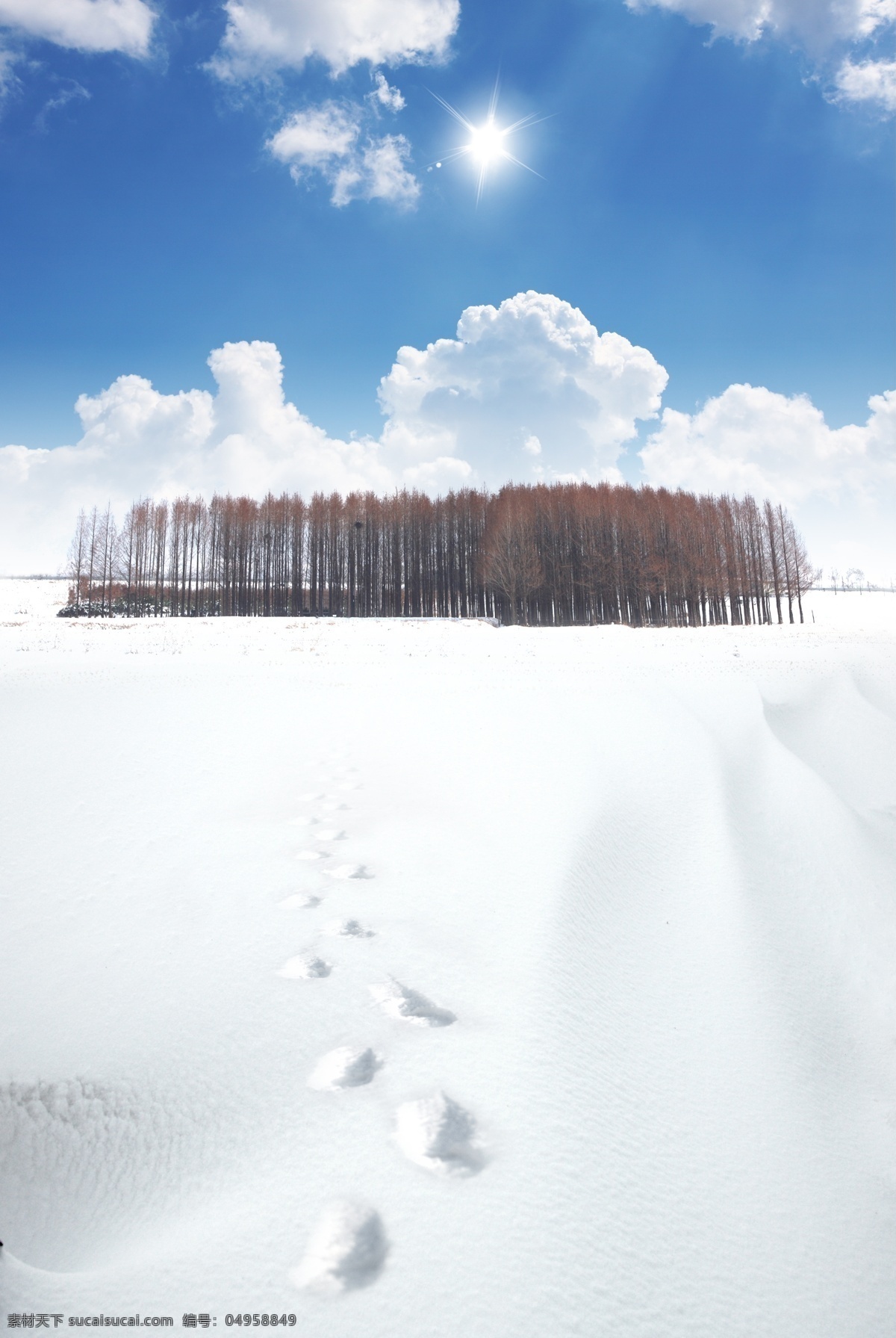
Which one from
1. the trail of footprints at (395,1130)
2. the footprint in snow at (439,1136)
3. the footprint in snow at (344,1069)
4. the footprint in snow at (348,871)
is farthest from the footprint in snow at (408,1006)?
the footprint in snow at (348,871)

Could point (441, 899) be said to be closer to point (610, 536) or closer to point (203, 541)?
point (610, 536)

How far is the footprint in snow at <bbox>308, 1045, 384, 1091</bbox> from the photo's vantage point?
2.20 meters

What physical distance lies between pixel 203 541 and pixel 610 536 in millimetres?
30415

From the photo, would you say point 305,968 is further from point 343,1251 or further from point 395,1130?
point 343,1251

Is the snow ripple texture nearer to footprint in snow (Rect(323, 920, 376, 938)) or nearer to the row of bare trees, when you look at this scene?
footprint in snow (Rect(323, 920, 376, 938))

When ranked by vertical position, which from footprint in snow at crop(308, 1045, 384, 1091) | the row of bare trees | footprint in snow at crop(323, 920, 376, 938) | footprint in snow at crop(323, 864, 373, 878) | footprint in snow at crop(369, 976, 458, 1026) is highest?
the row of bare trees

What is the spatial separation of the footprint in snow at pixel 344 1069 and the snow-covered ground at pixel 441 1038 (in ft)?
0.04

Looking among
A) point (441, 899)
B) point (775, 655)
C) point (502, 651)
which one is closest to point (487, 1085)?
point (441, 899)

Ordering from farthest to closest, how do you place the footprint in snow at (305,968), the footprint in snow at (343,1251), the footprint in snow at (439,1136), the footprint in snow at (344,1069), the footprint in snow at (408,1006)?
the footprint in snow at (305,968) → the footprint in snow at (408,1006) → the footprint in snow at (344,1069) → the footprint in snow at (439,1136) → the footprint in snow at (343,1251)

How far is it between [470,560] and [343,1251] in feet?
148

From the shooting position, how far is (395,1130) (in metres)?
1.97

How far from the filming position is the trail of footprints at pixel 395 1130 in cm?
153

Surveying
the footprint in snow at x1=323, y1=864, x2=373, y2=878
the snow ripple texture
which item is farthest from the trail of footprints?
the snow ripple texture

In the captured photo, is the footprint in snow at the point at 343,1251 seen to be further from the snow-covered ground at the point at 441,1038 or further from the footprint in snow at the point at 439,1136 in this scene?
the footprint in snow at the point at 439,1136
